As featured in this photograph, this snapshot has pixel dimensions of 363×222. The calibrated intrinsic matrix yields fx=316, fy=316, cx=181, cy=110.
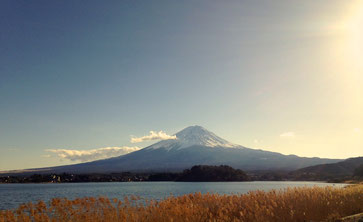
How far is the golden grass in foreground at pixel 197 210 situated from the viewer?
1046 cm

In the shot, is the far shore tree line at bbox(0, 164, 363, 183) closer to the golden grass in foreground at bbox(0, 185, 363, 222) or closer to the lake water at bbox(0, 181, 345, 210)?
the lake water at bbox(0, 181, 345, 210)

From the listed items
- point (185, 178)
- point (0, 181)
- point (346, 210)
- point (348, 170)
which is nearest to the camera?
point (346, 210)

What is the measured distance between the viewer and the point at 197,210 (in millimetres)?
11609

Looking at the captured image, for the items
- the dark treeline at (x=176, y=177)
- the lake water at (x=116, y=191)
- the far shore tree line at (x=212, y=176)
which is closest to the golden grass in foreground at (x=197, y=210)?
the lake water at (x=116, y=191)

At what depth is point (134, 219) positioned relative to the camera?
1037 centimetres

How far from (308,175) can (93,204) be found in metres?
138

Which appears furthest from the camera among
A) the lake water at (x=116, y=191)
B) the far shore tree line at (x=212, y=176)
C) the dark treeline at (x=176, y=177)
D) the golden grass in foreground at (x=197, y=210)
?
the dark treeline at (x=176, y=177)

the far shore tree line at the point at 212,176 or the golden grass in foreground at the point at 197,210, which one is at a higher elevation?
the golden grass in foreground at the point at 197,210

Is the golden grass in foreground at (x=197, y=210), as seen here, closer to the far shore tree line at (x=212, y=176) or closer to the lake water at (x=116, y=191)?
the lake water at (x=116, y=191)

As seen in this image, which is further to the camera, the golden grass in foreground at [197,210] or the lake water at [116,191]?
the lake water at [116,191]

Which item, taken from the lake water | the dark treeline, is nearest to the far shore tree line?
the dark treeline

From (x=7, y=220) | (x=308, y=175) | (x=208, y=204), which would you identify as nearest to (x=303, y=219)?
(x=208, y=204)

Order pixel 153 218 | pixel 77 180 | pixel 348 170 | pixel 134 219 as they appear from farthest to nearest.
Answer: pixel 77 180, pixel 348 170, pixel 153 218, pixel 134 219

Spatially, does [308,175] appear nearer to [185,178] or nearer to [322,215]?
[185,178]
